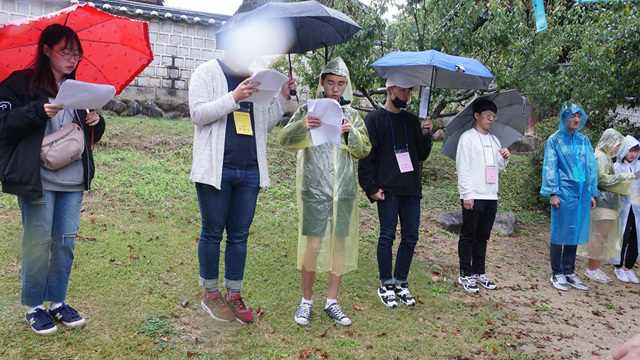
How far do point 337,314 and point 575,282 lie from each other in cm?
336

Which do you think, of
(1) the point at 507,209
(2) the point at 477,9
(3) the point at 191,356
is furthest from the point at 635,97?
(3) the point at 191,356

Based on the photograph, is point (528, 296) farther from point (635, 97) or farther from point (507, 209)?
point (635, 97)

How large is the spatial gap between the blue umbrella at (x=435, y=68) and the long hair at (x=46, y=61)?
2.44m

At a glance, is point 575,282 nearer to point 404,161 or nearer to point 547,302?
point 547,302

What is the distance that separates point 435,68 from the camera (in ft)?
14.8

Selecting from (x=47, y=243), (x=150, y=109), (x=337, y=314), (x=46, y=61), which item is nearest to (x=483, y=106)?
(x=337, y=314)

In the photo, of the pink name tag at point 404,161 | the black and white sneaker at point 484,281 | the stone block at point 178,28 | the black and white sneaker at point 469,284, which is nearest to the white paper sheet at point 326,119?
the pink name tag at point 404,161

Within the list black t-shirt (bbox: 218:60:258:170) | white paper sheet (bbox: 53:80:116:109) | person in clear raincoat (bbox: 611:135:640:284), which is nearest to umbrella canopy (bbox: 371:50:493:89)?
black t-shirt (bbox: 218:60:258:170)

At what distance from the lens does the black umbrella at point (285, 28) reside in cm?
314

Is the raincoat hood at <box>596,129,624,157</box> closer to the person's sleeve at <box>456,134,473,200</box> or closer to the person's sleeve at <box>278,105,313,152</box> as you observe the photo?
the person's sleeve at <box>456,134,473,200</box>

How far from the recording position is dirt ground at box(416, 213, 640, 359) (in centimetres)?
389

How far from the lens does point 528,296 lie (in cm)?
504

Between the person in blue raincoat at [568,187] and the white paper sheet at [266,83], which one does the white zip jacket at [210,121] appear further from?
the person in blue raincoat at [568,187]

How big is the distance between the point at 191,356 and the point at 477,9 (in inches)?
218
